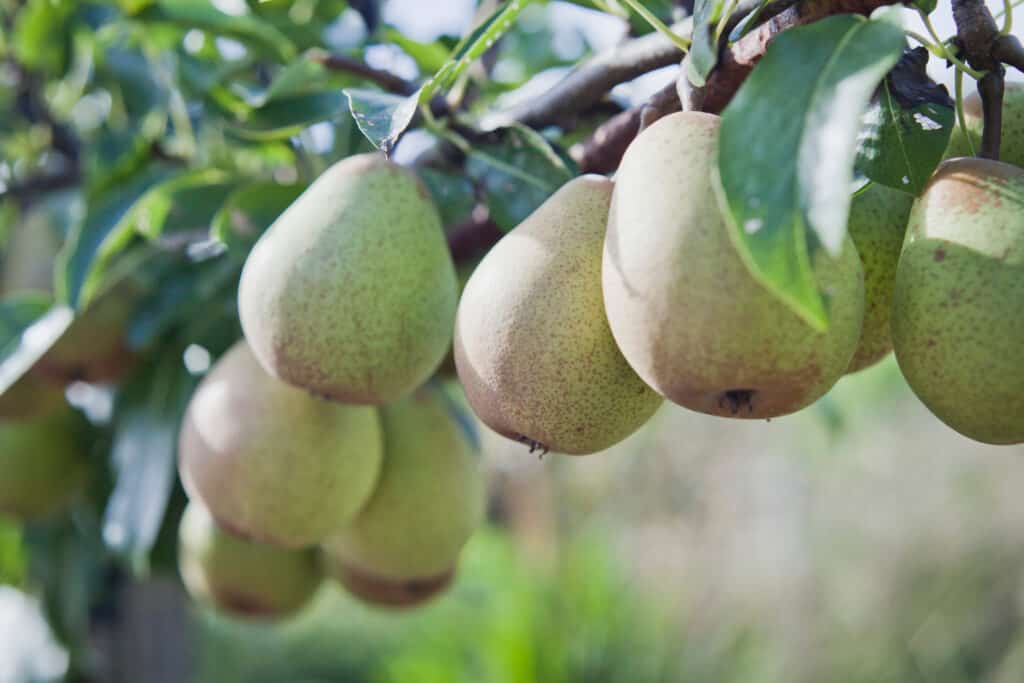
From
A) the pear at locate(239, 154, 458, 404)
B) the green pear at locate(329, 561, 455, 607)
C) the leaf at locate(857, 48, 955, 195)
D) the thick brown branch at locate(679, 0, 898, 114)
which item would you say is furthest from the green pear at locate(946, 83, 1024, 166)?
the green pear at locate(329, 561, 455, 607)

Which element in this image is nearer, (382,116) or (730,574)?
(382,116)

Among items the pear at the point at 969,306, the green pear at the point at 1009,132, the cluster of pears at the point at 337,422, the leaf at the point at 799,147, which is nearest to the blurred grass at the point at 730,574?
the cluster of pears at the point at 337,422

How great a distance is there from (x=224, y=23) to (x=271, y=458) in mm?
537

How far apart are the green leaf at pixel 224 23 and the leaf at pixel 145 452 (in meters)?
0.39

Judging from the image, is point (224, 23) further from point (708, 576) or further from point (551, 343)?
point (708, 576)

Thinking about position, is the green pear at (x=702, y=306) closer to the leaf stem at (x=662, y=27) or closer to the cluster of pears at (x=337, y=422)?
the leaf stem at (x=662, y=27)

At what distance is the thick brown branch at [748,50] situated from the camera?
54 centimetres

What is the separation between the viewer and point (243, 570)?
3.84ft

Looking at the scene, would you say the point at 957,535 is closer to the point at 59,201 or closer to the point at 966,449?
the point at 966,449

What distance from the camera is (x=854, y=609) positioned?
472 cm

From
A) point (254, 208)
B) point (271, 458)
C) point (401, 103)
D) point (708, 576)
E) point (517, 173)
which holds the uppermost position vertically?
point (401, 103)

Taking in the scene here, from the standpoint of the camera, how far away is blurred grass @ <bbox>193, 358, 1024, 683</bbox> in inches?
125

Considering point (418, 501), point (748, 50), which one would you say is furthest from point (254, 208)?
point (748, 50)

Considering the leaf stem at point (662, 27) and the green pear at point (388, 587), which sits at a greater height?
the leaf stem at point (662, 27)
